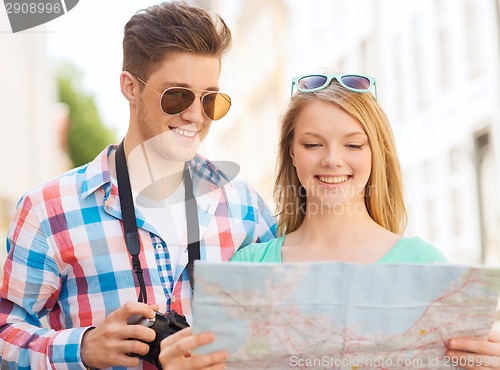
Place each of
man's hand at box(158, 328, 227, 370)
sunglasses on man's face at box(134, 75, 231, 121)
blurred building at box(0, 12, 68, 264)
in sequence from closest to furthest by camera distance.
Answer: man's hand at box(158, 328, 227, 370) < sunglasses on man's face at box(134, 75, 231, 121) < blurred building at box(0, 12, 68, 264)

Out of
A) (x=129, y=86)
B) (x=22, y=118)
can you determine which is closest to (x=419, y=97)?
(x=22, y=118)

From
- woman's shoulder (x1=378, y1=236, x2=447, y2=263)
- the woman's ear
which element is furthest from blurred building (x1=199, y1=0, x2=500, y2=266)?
woman's shoulder (x1=378, y1=236, x2=447, y2=263)

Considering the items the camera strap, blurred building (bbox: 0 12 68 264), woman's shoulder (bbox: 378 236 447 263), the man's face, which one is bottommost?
woman's shoulder (bbox: 378 236 447 263)

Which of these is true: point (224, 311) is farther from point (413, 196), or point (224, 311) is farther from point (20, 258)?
point (413, 196)

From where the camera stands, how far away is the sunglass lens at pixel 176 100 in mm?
2906

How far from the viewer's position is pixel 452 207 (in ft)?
53.8

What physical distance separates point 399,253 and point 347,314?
1.67ft

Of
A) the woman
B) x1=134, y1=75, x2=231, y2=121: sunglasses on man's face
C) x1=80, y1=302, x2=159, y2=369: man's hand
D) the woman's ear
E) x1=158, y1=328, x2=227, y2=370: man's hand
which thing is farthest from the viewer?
the woman's ear

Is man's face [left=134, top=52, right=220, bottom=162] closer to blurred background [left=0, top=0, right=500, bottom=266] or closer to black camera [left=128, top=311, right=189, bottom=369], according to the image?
black camera [left=128, top=311, right=189, bottom=369]

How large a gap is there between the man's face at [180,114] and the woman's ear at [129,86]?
14 cm

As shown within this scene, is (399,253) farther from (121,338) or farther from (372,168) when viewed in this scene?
(121,338)

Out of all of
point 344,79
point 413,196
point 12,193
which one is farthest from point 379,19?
point 344,79

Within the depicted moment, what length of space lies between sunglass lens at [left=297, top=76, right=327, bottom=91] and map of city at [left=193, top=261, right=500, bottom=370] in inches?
36.0

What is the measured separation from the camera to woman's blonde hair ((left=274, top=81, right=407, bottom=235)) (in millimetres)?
2863
